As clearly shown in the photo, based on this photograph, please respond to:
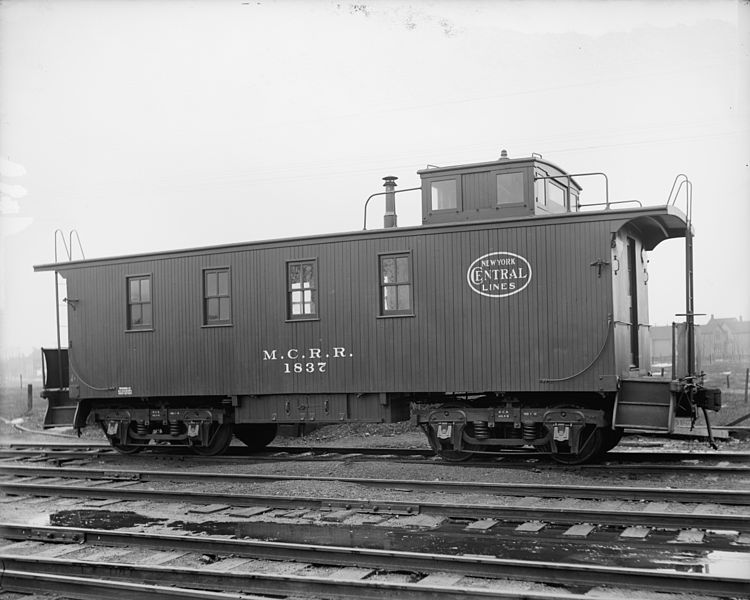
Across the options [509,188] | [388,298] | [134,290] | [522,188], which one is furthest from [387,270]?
[134,290]

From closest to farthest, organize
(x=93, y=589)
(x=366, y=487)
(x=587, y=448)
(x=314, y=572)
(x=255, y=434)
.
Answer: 1. (x=93, y=589)
2. (x=314, y=572)
3. (x=366, y=487)
4. (x=587, y=448)
5. (x=255, y=434)

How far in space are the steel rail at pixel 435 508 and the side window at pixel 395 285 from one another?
404cm

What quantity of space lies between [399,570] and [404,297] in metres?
6.54

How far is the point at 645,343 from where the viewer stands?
13453 mm

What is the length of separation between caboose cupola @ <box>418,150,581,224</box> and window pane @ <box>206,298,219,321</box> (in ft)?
13.1

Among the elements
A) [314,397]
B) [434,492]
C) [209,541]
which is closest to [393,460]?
[314,397]

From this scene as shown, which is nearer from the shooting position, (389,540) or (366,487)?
(389,540)

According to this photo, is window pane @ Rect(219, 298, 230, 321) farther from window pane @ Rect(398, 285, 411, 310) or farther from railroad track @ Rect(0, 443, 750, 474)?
window pane @ Rect(398, 285, 411, 310)

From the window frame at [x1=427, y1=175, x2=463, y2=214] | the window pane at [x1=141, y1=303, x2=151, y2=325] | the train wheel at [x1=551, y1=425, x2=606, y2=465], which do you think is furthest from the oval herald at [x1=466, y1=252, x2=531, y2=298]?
the window pane at [x1=141, y1=303, x2=151, y2=325]

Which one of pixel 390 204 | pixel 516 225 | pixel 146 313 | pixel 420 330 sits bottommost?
pixel 420 330

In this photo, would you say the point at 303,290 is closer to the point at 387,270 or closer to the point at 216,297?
the point at 387,270

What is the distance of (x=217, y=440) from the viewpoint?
48.0 feet

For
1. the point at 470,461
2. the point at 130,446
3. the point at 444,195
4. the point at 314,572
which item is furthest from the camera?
the point at 130,446

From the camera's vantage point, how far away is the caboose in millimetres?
11672
